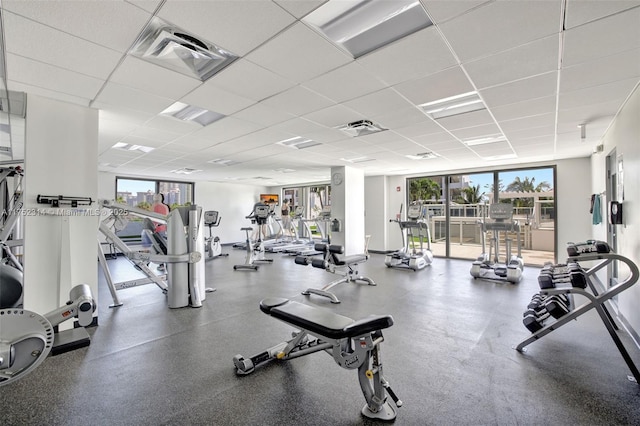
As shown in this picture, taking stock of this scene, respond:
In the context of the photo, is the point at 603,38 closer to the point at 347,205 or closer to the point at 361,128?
the point at 361,128

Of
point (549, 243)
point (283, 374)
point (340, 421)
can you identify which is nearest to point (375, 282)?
point (283, 374)

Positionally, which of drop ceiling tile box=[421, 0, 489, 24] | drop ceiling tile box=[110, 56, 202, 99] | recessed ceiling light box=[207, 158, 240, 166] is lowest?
drop ceiling tile box=[421, 0, 489, 24]

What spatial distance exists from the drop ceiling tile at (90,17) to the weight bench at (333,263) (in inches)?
127

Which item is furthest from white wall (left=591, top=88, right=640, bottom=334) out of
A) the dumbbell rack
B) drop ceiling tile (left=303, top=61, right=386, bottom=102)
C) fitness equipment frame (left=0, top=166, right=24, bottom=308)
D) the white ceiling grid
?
fitness equipment frame (left=0, top=166, right=24, bottom=308)

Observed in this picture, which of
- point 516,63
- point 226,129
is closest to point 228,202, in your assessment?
point 226,129

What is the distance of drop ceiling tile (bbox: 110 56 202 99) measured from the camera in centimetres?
227

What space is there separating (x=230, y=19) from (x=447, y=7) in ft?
3.97

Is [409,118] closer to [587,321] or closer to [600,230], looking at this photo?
[587,321]

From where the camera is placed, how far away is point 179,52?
6.98ft

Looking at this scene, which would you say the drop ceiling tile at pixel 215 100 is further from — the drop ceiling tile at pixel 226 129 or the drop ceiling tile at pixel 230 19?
the drop ceiling tile at pixel 230 19

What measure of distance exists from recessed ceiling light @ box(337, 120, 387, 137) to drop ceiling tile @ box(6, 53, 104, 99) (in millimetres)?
2578

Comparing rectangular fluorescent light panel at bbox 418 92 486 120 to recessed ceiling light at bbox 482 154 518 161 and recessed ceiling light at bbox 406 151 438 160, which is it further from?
recessed ceiling light at bbox 482 154 518 161

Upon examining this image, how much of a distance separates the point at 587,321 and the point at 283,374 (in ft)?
11.1

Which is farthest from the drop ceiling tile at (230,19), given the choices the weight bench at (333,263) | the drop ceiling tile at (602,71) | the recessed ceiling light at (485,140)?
the recessed ceiling light at (485,140)
